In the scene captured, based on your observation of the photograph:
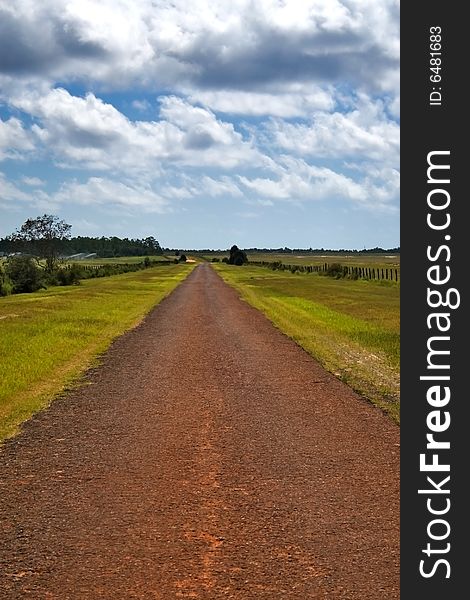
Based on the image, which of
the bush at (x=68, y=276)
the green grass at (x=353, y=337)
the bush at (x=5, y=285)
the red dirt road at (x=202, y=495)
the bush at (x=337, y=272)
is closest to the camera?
the red dirt road at (x=202, y=495)

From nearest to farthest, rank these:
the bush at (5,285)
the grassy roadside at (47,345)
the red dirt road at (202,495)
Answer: the red dirt road at (202,495) → the grassy roadside at (47,345) → the bush at (5,285)

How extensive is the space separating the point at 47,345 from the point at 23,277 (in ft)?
135

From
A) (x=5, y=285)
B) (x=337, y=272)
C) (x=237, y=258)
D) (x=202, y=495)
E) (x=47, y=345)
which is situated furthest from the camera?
(x=237, y=258)

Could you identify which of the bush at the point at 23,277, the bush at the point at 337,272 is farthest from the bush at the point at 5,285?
the bush at the point at 337,272

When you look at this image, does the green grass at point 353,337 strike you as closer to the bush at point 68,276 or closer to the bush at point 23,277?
the bush at point 23,277

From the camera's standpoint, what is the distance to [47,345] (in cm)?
1891

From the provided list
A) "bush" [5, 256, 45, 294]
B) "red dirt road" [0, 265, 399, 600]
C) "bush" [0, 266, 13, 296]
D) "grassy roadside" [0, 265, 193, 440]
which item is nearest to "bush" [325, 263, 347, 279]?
"bush" [5, 256, 45, 294]

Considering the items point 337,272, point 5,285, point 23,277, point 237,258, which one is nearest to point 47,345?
point 5,285

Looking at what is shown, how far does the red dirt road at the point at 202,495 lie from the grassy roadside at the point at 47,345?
81 centimetres

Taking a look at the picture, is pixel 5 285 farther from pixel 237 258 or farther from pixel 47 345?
pixel 237 258

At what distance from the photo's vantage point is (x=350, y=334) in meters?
22.7

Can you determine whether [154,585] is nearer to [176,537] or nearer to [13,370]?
[176,537]

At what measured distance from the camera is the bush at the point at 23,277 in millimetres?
57594

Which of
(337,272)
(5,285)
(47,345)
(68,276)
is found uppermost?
(68,276)
